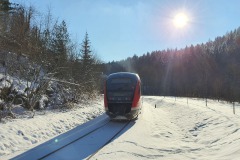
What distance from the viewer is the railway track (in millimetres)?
10781

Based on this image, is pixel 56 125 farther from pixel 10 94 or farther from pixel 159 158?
pixel 159 158

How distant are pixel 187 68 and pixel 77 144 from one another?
130750mm

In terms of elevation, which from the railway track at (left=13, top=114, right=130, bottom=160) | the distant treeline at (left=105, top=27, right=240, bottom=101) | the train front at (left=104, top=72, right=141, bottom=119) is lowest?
the railway track at (left=13, top=114, right=130, bottom=160)

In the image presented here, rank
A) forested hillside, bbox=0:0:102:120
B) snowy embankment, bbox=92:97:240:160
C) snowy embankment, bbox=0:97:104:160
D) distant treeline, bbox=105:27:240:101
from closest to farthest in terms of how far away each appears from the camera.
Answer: snowy embankment, bbox=92:97:240:160, snowy embankment, bbox=0:97:104:160, forested hillside, bbox=0:0:102:120, distant treeline, bbox=105:27:240:101

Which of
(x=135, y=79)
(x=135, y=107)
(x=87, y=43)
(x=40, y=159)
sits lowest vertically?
(x=40, y=159)

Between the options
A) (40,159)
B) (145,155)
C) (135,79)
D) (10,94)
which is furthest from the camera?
(135,79)

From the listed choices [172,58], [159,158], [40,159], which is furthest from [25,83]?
[172,58]

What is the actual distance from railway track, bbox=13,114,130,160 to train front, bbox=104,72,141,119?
4.82 feet

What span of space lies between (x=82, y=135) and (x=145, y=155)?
477 cm

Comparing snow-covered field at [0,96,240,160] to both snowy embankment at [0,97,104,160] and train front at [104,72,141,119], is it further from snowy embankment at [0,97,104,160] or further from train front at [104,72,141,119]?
train front at [104,72,141,119]

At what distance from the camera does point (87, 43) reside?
53250mm

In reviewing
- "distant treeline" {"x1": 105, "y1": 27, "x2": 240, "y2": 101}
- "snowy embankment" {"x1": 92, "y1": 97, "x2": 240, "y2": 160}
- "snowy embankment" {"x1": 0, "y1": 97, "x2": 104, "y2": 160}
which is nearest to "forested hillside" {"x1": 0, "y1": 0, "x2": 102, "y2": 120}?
"snowy embankment" {"x1": 0, "y1": 97, "x2": 104, "y2": 160}

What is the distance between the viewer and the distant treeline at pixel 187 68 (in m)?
128

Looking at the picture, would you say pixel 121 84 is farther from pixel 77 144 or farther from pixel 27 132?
pixel 77 144
